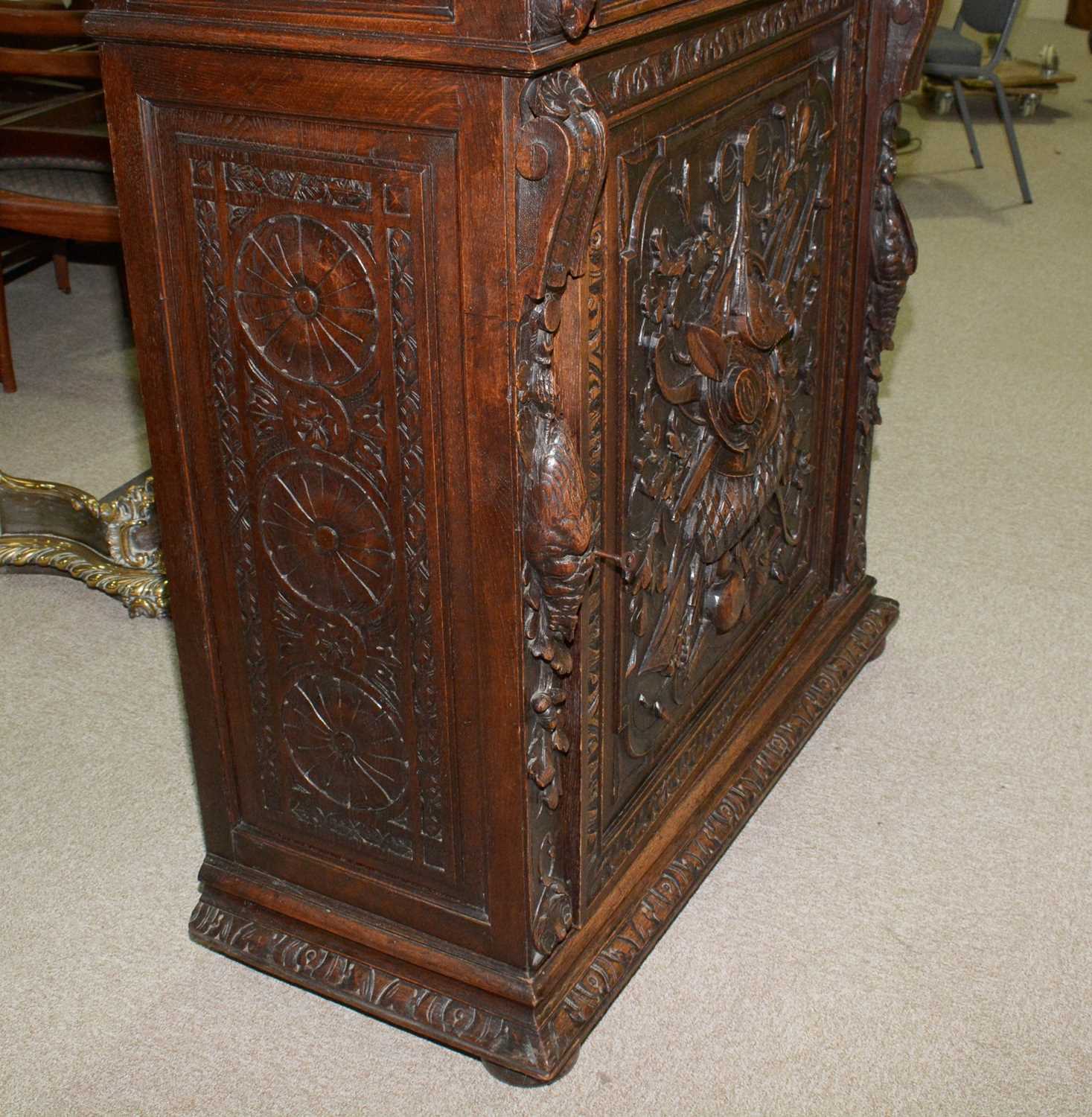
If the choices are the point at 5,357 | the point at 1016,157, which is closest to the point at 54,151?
the point at 5,357

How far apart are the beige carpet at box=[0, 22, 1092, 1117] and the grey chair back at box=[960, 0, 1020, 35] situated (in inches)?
105

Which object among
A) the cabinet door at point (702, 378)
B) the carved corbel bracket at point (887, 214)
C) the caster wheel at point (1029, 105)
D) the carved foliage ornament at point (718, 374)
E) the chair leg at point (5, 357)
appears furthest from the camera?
the caster wheel at point (1029, 105)

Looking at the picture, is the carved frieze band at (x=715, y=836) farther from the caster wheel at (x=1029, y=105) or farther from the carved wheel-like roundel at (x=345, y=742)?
the caster wheel at (x=1029, y=105)

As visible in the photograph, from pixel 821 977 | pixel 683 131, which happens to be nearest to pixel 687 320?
pixel 683 131

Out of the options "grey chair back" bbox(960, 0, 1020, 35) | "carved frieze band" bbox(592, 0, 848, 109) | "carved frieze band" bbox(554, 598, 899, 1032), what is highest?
"carved frieze band" bbox(592, 0, 848, 109)

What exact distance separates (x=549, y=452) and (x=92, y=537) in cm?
154

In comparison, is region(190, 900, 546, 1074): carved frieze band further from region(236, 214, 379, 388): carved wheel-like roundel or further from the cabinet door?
region(236, 214, 379, 388): carved wheel-like roundel

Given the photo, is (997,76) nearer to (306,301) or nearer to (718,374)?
(718,374)

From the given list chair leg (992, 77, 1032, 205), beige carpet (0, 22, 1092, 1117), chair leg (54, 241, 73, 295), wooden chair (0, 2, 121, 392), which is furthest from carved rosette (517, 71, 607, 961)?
chair leg (992, 77, 1032, 205)

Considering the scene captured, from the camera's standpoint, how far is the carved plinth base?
170cm

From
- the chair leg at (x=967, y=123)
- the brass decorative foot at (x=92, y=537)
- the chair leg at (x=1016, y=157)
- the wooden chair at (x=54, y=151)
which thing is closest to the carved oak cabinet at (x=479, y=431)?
the brass decorative foot at (x=92, y=537)

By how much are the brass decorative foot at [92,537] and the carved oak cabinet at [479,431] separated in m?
0.89

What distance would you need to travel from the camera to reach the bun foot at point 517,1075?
5.62 ft

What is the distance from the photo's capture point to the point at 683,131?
1.54 meters
